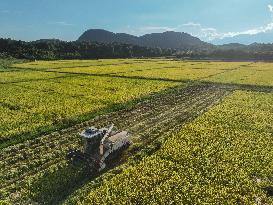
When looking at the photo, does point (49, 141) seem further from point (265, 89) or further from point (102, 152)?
point (265, 89)

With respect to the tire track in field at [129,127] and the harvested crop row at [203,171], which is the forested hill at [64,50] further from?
the harvested crop row at [203,171]

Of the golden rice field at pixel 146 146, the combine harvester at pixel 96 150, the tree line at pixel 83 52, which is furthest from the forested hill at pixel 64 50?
the combine harvester at pixel 96 150

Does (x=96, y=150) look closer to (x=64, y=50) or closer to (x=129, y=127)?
(x=129, y=127)

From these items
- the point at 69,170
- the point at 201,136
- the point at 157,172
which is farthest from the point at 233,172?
the point at 69,170

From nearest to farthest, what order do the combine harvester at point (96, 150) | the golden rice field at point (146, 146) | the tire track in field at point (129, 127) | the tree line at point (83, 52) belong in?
the golden rice field at point (146, 146)
the combine harvester at point (96, 150)
the tire track in field at point (129, 127)
the tree line at point (83, 52)

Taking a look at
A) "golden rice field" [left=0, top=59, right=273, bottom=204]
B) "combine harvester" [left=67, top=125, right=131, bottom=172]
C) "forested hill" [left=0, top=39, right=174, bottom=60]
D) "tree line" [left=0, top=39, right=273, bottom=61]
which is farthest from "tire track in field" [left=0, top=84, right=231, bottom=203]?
"forested hill" [left=0, top=39, right=174, bottom=60]

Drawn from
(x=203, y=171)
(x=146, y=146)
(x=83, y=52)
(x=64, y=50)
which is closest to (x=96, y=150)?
(x=146, y=146)

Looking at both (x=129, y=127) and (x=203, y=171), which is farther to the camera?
(x=129, y=127)

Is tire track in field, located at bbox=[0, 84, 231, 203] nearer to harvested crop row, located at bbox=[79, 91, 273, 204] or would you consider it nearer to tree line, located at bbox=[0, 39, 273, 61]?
harvested crop row, located at bbox=[79, 91, 273, 204]

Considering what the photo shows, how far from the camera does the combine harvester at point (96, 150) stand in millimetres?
20547

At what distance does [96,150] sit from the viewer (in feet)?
69.9

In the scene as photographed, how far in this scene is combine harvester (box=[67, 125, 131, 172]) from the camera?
2055 centimetres

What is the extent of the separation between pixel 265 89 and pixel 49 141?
37977mm

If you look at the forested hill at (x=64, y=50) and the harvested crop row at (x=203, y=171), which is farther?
the forested hill at (x=64, y=50)
